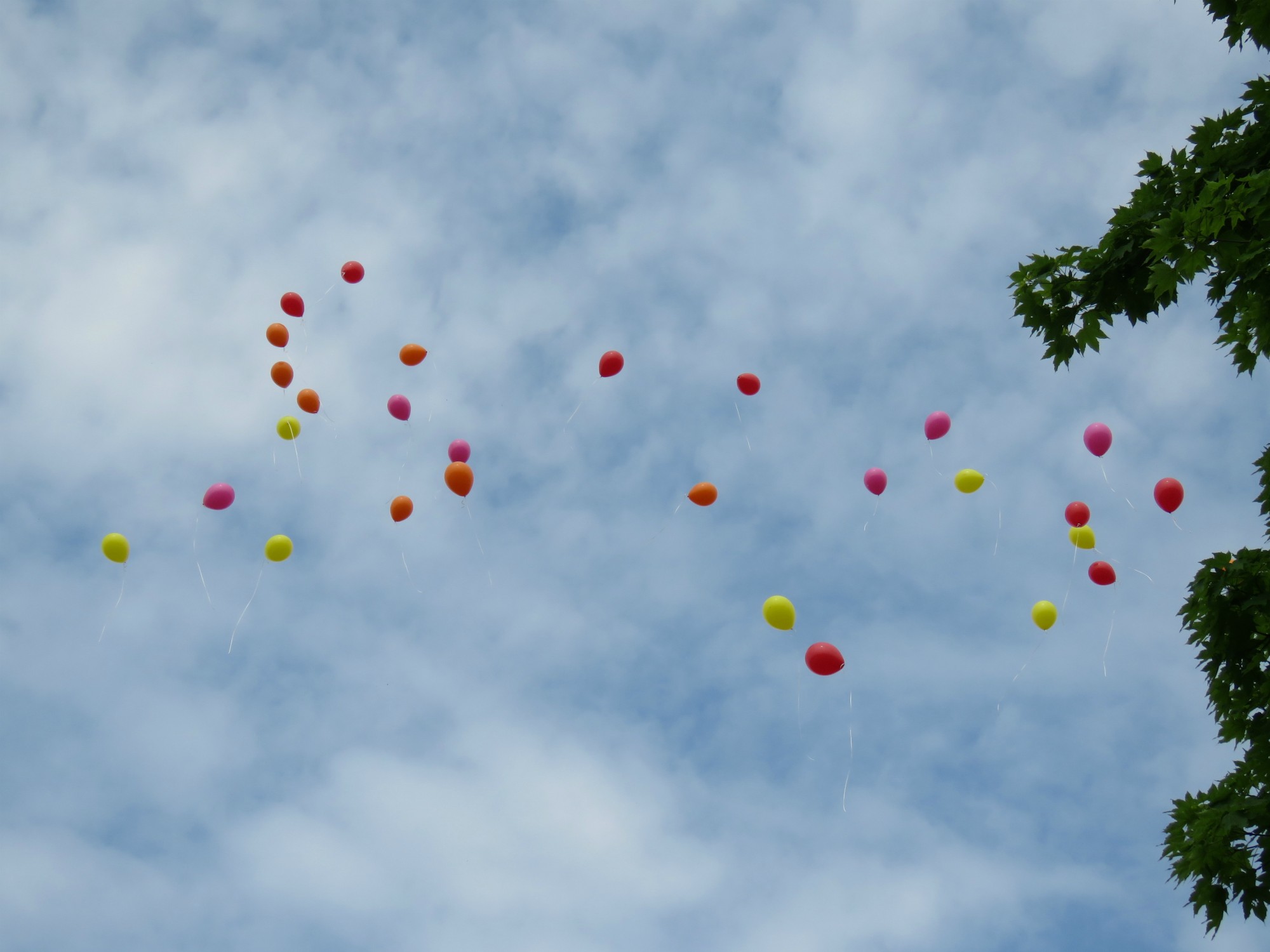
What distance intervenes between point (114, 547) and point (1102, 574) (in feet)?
31.4

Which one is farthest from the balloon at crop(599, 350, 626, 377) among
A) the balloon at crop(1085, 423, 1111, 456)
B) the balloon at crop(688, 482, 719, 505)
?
the balloon at crop(1085, 423, 1111, 456)

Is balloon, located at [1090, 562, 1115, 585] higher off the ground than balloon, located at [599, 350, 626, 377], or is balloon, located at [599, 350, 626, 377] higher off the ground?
balloon, located at [599, 350, 626, 377]

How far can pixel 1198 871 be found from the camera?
19.2 ft

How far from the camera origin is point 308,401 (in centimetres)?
1127

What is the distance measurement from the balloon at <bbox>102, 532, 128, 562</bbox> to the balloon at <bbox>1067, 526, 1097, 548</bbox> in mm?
9196

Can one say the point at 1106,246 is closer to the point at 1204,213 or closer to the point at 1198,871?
the point at 1204,213

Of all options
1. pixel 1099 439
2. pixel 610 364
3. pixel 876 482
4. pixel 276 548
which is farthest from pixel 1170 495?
pixel 276 548

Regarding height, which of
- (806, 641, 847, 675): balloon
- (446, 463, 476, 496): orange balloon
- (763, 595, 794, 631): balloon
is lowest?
(806, 641, 847, 675): balloon

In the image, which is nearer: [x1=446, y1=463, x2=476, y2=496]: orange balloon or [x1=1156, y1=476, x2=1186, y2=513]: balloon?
[x1=1156, y1=476, x2=1186, y2=513]: balloon

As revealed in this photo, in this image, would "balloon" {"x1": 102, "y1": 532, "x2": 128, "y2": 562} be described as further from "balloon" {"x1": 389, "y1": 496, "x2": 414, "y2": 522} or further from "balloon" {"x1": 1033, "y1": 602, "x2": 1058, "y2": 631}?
"balloon" {"x1": 1033, "y1": 602, "x2": 1058, "y2": 631}

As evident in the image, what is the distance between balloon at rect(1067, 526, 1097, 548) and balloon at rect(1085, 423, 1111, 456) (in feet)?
2.63

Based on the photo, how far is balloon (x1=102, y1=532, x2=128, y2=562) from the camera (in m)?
10.5

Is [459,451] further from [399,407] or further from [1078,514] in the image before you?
[1078,514]

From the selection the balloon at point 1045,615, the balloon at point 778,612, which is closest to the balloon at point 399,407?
the balloon at point 778,612
